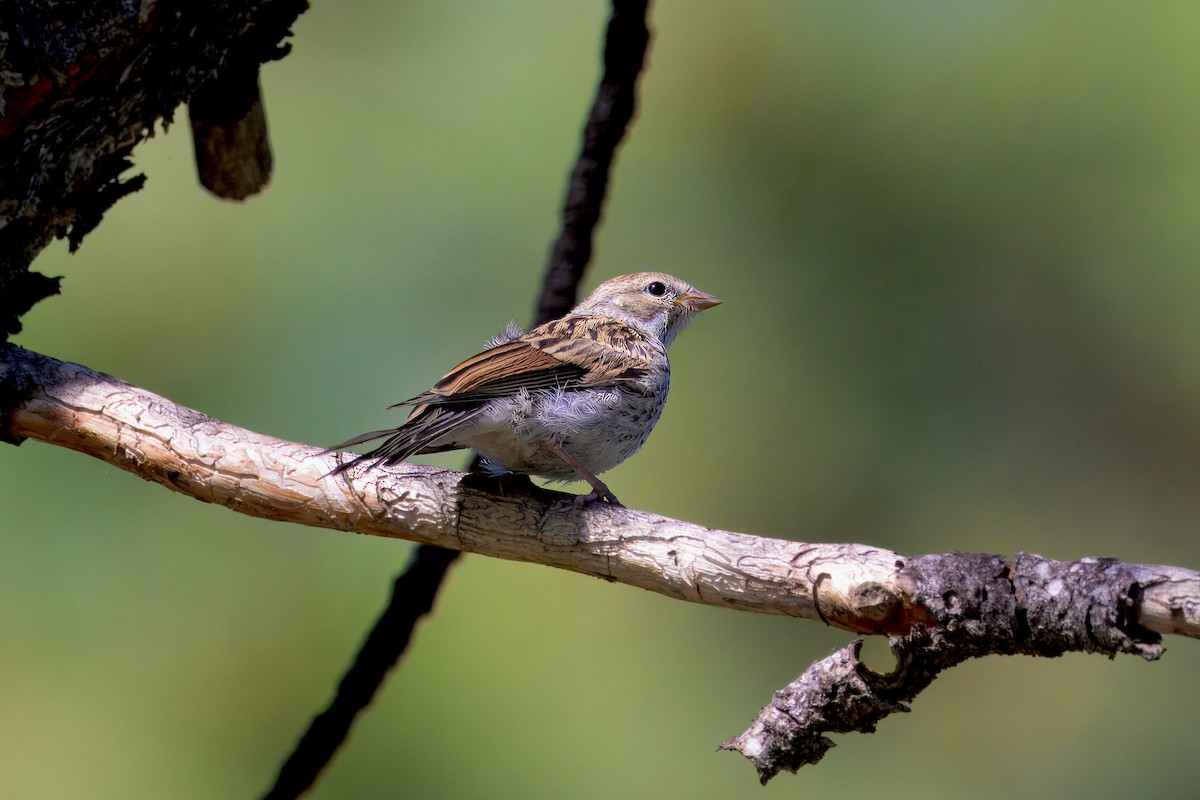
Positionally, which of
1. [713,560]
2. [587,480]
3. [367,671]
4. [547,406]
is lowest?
[367,671]

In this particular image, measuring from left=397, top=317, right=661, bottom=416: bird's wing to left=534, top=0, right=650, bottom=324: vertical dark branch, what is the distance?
308 mm

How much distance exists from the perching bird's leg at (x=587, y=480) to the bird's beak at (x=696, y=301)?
1.13 meters

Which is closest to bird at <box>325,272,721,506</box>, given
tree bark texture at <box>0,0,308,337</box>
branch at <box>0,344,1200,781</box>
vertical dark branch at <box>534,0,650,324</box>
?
branch at <box>0,344,1200,781</box>

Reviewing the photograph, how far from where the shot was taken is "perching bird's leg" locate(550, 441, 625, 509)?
2.62 metres

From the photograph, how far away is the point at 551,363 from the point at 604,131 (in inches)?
40.2

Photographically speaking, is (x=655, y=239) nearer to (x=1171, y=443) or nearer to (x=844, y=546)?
(x=1171, y=443)

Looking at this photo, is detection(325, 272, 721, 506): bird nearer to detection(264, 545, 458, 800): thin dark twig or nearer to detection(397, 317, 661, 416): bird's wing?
detection(397, 317, 661, 416): bird's wing

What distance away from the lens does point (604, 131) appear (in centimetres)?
365

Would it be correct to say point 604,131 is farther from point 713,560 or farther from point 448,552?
point 713,560

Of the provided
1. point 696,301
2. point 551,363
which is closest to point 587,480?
point 551,363

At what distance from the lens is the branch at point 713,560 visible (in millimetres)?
1880

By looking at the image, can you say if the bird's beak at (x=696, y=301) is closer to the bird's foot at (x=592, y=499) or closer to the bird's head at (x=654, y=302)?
the bird's head at (x=654, y=302)

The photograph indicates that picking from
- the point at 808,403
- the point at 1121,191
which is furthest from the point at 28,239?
the point at 1121,191

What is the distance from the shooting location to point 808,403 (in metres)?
5.59
